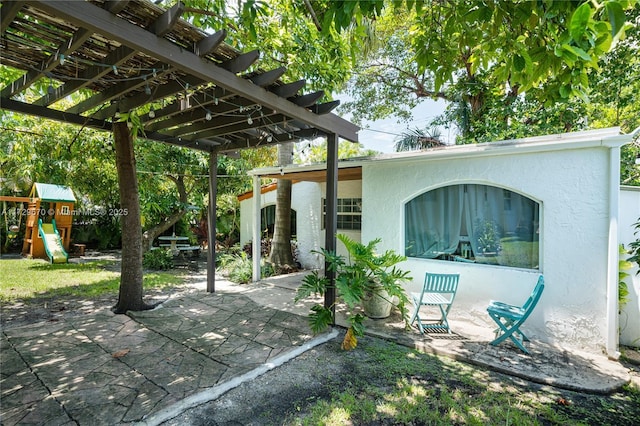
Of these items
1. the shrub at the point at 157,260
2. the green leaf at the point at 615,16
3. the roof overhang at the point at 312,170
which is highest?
Result: the roof overhang at the point at 312,170

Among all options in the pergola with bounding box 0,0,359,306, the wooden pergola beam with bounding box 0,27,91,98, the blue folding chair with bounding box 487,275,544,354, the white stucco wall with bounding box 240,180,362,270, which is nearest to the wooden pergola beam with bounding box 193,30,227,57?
the pergola with bounding box 0,0,359,306

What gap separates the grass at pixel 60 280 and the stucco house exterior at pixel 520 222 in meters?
6.29

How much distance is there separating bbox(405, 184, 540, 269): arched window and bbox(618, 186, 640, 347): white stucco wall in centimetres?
128

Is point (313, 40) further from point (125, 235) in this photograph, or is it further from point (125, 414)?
point (125, 414)

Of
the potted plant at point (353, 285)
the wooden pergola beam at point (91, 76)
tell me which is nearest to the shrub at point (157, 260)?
the wooden pergola beam at point (91, 76)

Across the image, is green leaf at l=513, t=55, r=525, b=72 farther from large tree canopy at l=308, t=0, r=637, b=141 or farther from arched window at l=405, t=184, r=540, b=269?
arched window at l=405, t=184, r=540, b=269

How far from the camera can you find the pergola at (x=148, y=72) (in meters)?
2.71

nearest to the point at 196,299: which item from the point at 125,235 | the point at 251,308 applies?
the point at 251,308

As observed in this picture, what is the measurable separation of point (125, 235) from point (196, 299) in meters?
1.97

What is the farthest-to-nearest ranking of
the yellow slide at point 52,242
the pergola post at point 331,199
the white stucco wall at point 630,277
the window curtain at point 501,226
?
the yellow slide at point 52,242
the pergola post at point 331,199
the window curtain at point 501,226
the white stucco wall at point 630,277

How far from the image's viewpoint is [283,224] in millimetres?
9945

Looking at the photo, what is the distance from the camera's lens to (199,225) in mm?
17047

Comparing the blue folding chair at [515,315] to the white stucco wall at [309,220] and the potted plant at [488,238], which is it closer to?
the potted plant at [488,238]

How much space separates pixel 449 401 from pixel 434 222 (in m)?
3.34
